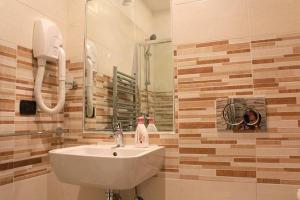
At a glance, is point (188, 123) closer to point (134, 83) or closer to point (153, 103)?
→ point (153, 103)

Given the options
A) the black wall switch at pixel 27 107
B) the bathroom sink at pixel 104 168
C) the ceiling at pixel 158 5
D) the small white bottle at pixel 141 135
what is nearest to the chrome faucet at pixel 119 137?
the small white bottle at pixel 141 135

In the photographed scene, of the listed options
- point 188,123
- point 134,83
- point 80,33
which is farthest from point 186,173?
point 80,33

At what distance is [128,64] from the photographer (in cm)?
167

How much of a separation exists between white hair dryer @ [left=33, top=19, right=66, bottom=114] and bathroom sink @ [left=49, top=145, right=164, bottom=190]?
1.36ft

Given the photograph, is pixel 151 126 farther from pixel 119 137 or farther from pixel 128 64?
pixel 128 64

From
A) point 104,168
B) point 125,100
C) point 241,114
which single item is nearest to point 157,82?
point 125,100

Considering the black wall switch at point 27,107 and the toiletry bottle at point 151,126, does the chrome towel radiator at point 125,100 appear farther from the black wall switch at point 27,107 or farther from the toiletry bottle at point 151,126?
the black wall switch at point 27,107

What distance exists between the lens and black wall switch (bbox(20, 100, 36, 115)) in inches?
56.0

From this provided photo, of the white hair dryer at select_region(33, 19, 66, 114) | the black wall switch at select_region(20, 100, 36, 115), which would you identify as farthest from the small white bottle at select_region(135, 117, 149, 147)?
the black wall switch at select_region(20, 100, 36, 115)

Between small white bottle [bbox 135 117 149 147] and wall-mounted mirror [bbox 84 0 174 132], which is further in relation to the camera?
wall-mounted mirror [bbox 84 0 174 132]

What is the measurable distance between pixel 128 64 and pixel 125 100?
0.78 ft

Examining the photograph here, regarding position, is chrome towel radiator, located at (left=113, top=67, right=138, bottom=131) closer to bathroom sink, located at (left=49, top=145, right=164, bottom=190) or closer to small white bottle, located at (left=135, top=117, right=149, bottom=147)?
small white bottle, located at (left=135, top=117, right=149, bottom=147)

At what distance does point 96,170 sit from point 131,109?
571mm

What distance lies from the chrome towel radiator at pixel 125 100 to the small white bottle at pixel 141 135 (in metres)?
0.14
